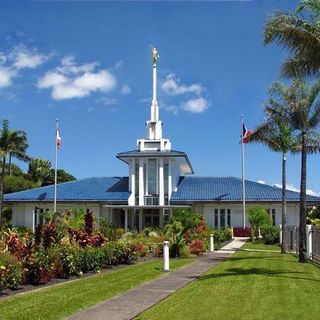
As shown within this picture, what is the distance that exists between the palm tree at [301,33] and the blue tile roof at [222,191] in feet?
120

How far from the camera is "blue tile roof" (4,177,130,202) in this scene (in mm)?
55406

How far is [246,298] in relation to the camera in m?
12.1

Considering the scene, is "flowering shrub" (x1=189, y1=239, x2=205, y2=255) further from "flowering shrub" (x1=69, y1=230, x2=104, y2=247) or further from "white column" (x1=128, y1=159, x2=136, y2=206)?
"white column" (x1=128, y1=159, x2=136, y2=206)

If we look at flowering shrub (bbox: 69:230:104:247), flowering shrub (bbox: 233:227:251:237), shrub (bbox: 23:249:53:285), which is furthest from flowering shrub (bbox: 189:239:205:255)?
flowering shrub (bbox: 233:227:251:237)

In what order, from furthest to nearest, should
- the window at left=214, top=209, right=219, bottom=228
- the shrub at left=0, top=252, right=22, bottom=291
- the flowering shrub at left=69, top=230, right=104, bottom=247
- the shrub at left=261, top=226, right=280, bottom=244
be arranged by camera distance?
the window at left=214, top=209, right=219, bottom=228 → the shrub at left=261, top=226, right=280, bottom=244 → the flowering shrub at left=69, top=230, right=104, bottom=247 → the shrub at left=0, top=252, right=22, bottom=291

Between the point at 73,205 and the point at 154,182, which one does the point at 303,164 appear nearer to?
the point at 154,182

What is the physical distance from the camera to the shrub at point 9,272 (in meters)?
13.0

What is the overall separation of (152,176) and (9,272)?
41562 millimetres

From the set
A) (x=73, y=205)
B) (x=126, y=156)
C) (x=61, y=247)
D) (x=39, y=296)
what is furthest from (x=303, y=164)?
(x=73, y=205)

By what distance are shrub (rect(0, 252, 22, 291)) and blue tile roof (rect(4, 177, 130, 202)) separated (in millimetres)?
40896

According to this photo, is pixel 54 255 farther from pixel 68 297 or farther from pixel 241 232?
pixel 241 232

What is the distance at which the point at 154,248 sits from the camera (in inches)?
1137

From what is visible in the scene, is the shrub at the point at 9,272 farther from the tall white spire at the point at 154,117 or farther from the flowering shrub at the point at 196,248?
the tall white spire at the point at 154,117

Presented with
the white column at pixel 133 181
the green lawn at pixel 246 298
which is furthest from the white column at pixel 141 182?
the green lawn at pixel 246 298
